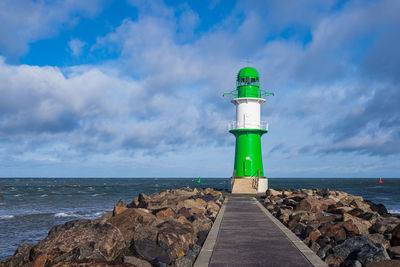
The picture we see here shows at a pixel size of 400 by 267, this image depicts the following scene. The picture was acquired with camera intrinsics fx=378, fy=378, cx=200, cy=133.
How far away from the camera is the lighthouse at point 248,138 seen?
23453mm

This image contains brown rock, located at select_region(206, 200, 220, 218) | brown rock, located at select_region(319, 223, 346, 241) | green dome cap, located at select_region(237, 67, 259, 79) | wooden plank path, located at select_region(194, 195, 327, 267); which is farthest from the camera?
green dome cap, located at select_region(237, 67, 259, 79)

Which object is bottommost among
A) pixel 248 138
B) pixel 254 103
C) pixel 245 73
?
pixel 248 138

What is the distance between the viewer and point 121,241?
8250 millimetres

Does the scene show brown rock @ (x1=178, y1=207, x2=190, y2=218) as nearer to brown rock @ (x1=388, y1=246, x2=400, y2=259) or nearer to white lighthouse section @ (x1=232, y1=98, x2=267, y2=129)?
brown rock @ (x1=388, y1=246, x2=400, y2=259)

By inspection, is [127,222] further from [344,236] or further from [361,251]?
[361,251]

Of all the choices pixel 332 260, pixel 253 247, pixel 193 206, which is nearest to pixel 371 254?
pixel 332 260

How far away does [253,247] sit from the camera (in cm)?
744

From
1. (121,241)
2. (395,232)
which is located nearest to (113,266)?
(121,241)

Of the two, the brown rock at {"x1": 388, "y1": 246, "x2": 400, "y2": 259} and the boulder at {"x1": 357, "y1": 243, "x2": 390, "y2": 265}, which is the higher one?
the boulder at {"x1": 357, "y1": 243, "x2": 390, "y2": 265}

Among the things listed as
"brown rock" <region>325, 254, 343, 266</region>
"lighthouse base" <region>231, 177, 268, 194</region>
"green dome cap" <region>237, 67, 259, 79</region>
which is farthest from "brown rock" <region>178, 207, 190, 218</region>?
"green dome cap" <region>237, 67, 259, 79</region>

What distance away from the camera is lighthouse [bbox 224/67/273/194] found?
23.5 m

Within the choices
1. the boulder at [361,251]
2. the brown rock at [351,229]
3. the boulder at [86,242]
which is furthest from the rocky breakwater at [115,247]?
the brown rock at [351,229]

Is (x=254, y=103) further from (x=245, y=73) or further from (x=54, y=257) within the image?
(x=54, y=257)

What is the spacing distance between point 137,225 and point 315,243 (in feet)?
14.1
